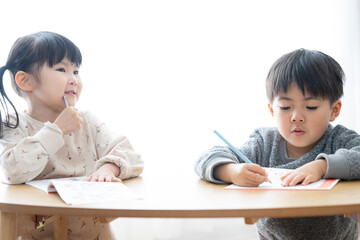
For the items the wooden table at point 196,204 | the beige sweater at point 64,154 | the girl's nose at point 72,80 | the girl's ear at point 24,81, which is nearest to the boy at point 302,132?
the wooden table at point 196,204

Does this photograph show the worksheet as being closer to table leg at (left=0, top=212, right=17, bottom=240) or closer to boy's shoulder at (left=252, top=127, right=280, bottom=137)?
boy's shoulder at (left=252, top=127, right=280, bottom=137)

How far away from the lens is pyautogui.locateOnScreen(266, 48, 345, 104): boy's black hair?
1.14m

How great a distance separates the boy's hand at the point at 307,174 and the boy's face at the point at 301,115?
0.55 feet

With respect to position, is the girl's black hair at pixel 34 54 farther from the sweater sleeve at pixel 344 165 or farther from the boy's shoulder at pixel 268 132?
the sweater sleeve at pixel 344 165

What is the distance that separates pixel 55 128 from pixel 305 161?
2.30 feet

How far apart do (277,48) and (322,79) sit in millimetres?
946

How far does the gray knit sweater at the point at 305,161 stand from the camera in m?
0.98

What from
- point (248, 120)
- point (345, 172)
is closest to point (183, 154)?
point (248, 120)

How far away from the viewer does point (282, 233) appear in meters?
1.16

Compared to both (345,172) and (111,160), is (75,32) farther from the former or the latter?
(345,172)

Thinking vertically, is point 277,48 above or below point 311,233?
above

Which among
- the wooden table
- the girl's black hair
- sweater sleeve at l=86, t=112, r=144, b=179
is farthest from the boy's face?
the girl's black hair

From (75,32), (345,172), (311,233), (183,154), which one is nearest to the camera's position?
(345,172)

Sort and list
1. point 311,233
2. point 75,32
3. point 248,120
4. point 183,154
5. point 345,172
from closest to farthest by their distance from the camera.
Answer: point 345,172
point 311,233
point 75,32
point 183,154
point 248,120
